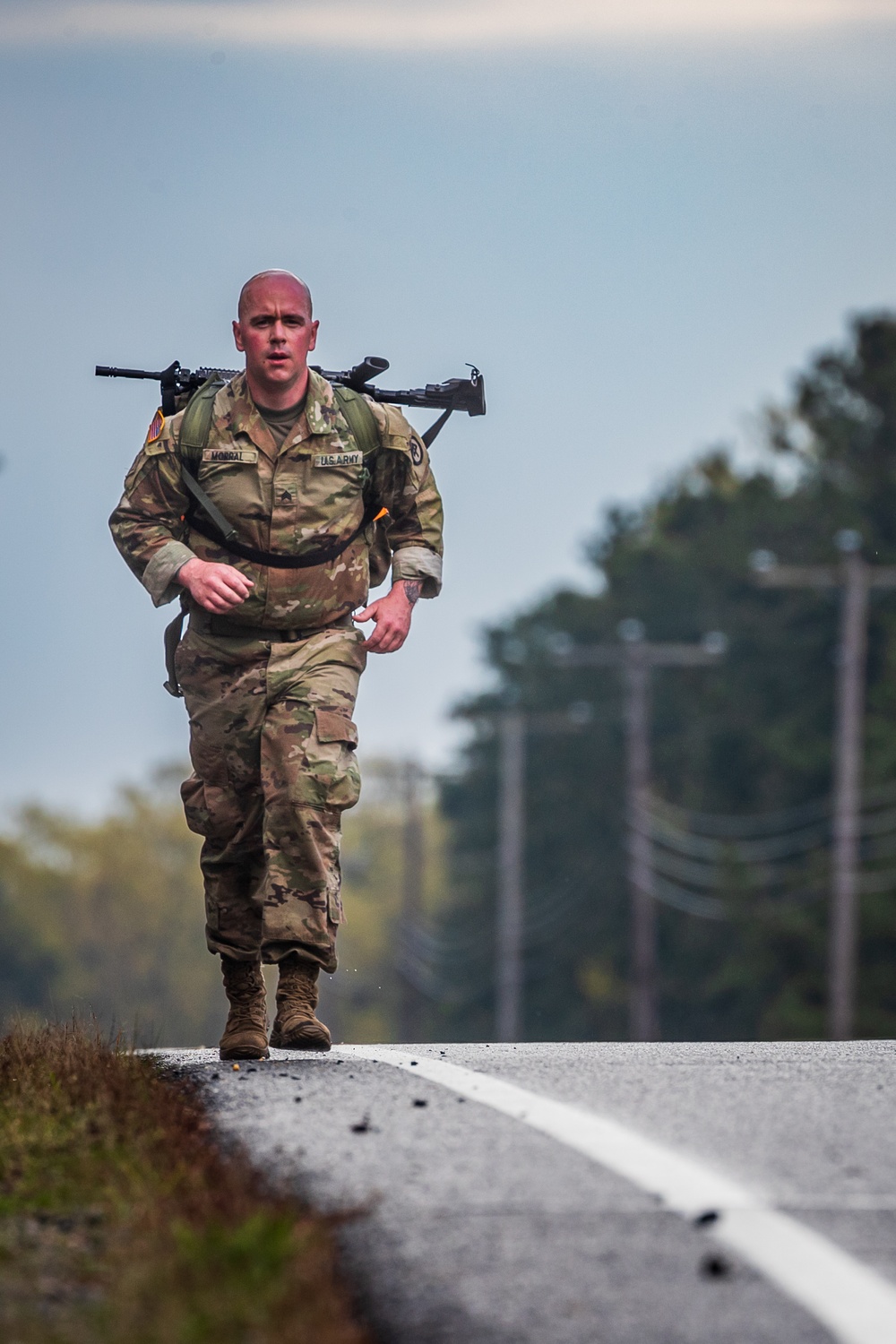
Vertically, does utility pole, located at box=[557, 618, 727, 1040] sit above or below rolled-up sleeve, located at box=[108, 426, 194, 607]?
above

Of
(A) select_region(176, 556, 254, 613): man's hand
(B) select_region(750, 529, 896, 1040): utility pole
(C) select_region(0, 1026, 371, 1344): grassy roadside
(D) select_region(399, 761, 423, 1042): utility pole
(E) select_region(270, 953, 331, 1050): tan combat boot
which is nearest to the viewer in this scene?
(C) select_region(0, 1026, 371, 1344): grassy roadside

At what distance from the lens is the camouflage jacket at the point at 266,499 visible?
7.52 m

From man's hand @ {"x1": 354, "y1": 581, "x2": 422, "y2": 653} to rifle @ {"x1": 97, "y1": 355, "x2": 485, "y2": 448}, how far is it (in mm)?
637

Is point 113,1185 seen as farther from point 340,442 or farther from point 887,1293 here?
point 340,442

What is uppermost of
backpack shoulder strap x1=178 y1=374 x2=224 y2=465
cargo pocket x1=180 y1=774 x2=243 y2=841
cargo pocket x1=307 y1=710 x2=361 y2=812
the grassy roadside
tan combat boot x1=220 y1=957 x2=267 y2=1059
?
backpack shoulder strap x1=178 y1=374 x2=224 y2=465

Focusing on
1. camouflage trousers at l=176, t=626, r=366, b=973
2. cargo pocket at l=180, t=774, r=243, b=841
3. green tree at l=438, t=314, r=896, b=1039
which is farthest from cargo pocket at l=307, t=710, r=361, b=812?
green tree at l=438, t=314, r=896, b=1039

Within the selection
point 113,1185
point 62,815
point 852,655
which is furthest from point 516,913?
point 62,815

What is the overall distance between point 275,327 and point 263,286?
0.13 metres

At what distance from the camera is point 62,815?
405 ft

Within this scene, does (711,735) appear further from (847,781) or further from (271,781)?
(271,781)

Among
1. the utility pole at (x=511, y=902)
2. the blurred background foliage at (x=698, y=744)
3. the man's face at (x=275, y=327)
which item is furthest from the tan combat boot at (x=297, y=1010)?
the utility pole at (x=511, y=902)

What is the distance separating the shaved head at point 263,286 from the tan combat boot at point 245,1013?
1.99 metres

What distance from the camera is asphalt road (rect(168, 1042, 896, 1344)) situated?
345cm

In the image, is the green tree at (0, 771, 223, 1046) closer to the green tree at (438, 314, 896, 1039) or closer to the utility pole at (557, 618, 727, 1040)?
the green tree at (438, 314, 896, 1039)
